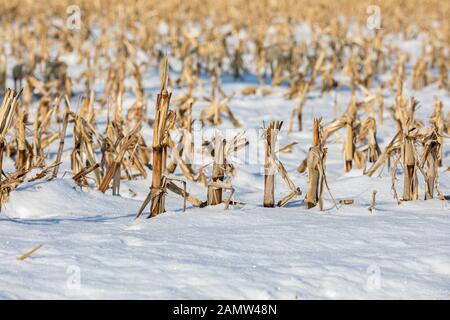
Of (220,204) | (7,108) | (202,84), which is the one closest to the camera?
A: (7,108)

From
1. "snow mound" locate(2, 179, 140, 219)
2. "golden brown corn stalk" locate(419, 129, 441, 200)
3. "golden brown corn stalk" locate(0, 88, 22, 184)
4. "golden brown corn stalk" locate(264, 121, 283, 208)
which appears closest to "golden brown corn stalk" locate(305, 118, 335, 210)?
"golden brown corn stalk" locate(264, 121, 283, 208)

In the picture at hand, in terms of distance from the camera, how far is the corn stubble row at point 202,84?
11.5 feet

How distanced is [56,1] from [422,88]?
593 centimetres

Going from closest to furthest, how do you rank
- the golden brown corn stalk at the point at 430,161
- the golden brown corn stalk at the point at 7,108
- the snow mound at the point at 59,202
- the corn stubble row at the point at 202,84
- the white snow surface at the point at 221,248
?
1. the white snow surface at the point at 221,248
2. the golden brown corn stalk at the point at 7,108
3. the snow mound at the point at 59,202
4. the corn stubble row at the point at 202,84
5. the golden brown corn stalk at the point at 430,161

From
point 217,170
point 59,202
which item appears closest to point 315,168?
point 217,170

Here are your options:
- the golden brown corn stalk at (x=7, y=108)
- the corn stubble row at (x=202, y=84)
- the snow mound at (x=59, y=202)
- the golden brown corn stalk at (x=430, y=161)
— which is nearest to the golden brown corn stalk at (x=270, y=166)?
the corn stubble row at (x=202, y=84)

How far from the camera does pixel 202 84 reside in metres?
7.19

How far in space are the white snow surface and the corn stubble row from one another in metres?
0.12

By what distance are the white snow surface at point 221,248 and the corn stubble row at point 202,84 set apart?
4.5 inches

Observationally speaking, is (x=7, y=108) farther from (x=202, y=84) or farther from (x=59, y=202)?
(x=202, y=84)

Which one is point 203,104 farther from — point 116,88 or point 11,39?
point 11,39

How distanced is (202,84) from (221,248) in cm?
456

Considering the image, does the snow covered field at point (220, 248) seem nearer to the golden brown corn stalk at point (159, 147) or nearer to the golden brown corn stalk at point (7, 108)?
the golden brown corn stalk at point (159, 147)
